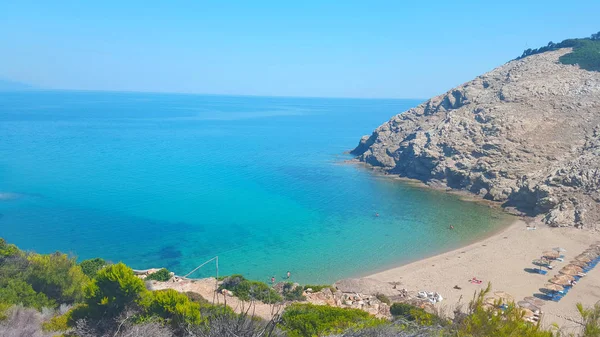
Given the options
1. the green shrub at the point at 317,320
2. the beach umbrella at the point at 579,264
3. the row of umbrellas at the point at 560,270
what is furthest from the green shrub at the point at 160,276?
the beach umbrella at the point at 579,264

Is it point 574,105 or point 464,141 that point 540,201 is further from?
point 574,105

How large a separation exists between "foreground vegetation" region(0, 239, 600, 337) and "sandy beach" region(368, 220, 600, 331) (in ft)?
26.1

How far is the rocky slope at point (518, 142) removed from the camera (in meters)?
40.8

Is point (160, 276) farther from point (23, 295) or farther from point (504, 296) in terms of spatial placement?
point (504, 296)

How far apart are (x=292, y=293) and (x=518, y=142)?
39.5 meters

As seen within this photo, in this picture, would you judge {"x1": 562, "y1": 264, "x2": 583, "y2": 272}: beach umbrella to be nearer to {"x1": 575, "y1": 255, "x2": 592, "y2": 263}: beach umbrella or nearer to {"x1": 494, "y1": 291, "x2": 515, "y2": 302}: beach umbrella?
{"x1": 575, "y1": 255, "x2": 592, "y2": 263}: beach umbrella

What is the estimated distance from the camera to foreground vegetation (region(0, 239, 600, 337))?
10.4 metres

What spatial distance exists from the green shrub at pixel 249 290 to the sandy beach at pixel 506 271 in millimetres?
8650

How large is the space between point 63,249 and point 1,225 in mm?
7967

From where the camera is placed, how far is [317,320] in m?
14.7

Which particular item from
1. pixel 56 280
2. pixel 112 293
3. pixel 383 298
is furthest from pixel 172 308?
pixel 383 298

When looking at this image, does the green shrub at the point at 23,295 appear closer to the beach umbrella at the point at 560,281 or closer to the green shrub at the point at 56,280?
the green shrub at the point at 56,280

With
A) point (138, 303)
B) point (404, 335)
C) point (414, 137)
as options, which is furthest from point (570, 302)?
point (414, 137)

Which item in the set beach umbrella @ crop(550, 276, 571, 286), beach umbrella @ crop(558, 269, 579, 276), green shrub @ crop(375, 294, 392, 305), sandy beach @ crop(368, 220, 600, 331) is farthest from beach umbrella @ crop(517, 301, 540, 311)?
green shrub @ crop(375, 294, 392, 305)
